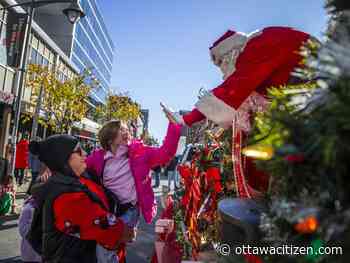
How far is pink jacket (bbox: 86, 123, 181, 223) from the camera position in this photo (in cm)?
347

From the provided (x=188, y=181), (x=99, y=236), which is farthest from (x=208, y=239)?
(x=99, y=236)

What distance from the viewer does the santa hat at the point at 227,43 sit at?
2326 millimetres

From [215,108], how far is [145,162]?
71.4 inches

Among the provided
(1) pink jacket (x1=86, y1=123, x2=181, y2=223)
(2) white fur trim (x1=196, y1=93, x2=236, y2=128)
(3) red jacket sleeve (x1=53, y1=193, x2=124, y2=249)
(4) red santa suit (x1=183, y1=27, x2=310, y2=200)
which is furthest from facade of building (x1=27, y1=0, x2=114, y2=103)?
(2) white fur trim (x1=196, y1=93, x2=236, y2=128)

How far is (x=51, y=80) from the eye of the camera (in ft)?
67.8

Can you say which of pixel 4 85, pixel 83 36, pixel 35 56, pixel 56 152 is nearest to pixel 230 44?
pixel 56 152

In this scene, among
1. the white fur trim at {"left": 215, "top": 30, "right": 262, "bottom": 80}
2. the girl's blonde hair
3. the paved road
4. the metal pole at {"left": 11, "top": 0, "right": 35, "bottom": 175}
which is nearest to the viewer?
the white fur trim at {"left": 215, "top": 30, "right": 262, "bottom": 80}

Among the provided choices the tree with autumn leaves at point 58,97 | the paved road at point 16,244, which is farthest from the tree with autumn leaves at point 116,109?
the paved road at point 16,244

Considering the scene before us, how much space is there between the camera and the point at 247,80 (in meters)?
1.78

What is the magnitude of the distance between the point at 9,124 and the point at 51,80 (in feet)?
11.8

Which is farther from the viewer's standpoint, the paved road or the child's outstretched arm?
the paved road

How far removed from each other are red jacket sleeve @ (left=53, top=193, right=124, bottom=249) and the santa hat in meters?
1.29

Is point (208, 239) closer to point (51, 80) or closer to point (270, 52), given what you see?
point (270, 52)

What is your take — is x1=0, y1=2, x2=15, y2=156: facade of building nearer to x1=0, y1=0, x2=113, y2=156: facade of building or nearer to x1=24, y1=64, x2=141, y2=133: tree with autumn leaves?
x1=0, y1=0, x2=113, y2=156: facade of building
